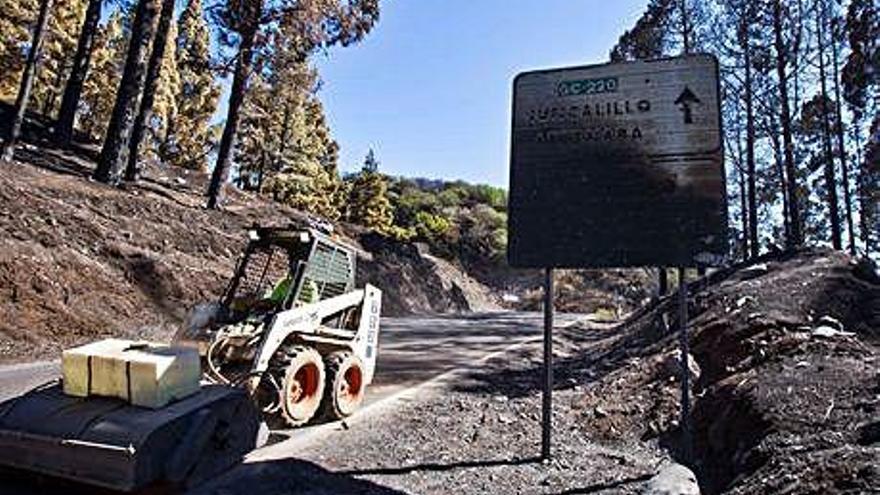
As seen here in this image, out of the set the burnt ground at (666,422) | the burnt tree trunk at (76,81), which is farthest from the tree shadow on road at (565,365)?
the burnt tree trunk at (76,81)

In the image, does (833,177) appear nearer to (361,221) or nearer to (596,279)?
(596,279)

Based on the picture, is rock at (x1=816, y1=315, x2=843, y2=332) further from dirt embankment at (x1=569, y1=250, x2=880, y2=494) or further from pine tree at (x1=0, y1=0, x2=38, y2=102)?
pine tree at (x1=0, y1=0, x2=38, y2=102)

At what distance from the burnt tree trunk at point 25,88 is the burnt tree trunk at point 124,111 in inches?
87.3

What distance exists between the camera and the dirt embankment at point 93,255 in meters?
12.2

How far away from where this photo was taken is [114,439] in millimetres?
4789

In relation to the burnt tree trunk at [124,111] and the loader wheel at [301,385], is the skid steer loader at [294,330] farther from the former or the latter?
the burnt tree trunk at [124,111]

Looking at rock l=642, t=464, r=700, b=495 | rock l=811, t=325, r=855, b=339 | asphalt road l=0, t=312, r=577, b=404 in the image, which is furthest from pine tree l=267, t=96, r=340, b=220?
rock l=642, t=464, r=700, b=495

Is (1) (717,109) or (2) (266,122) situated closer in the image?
(1) (717,109)

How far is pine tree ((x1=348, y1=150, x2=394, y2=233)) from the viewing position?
57.2 m

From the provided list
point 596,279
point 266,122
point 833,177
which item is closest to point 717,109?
point 833,177

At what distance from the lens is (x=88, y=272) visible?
14023mm

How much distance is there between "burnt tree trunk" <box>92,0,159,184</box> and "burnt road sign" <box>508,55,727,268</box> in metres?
15.5

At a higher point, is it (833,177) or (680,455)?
(833,177)

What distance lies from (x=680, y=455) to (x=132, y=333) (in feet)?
34.1
